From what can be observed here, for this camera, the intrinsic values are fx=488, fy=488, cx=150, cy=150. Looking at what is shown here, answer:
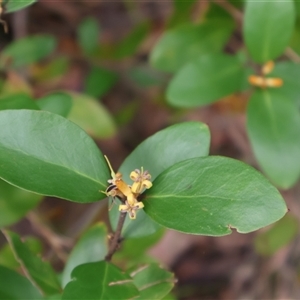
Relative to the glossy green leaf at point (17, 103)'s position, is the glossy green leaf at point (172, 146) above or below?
below

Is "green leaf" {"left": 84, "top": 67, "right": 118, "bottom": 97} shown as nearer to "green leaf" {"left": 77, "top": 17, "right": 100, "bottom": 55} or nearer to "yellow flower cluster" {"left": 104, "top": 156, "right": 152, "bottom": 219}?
"green leaf" {"left": 77, "top": 17, "right": 100, "bottom": 55}

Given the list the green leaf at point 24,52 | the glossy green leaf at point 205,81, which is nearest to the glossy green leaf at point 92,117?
Answer: the green leaf at point 24,52

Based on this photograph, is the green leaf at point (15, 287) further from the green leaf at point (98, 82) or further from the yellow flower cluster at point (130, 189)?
the green leaf at point (98, 82)

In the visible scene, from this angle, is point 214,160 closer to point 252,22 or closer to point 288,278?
point 252,22

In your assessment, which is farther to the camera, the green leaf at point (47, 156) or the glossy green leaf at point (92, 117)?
the glossy green leaf at point (92, 117)

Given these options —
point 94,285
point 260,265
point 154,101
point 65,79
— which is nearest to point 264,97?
point 94,285

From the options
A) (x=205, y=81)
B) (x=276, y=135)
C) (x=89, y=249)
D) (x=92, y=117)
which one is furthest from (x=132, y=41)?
(x=89, y=249)

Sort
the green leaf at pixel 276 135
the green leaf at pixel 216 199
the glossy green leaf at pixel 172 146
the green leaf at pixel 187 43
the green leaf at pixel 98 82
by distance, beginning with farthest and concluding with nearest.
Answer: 1. the green leaf at pixel 98 82
2. the green leaf at pixel 187 43
3. the green leaf at pixel 276 135
4. the glossy green leaf at pixel 172 146
5. the green leaf at pixel 216 199
